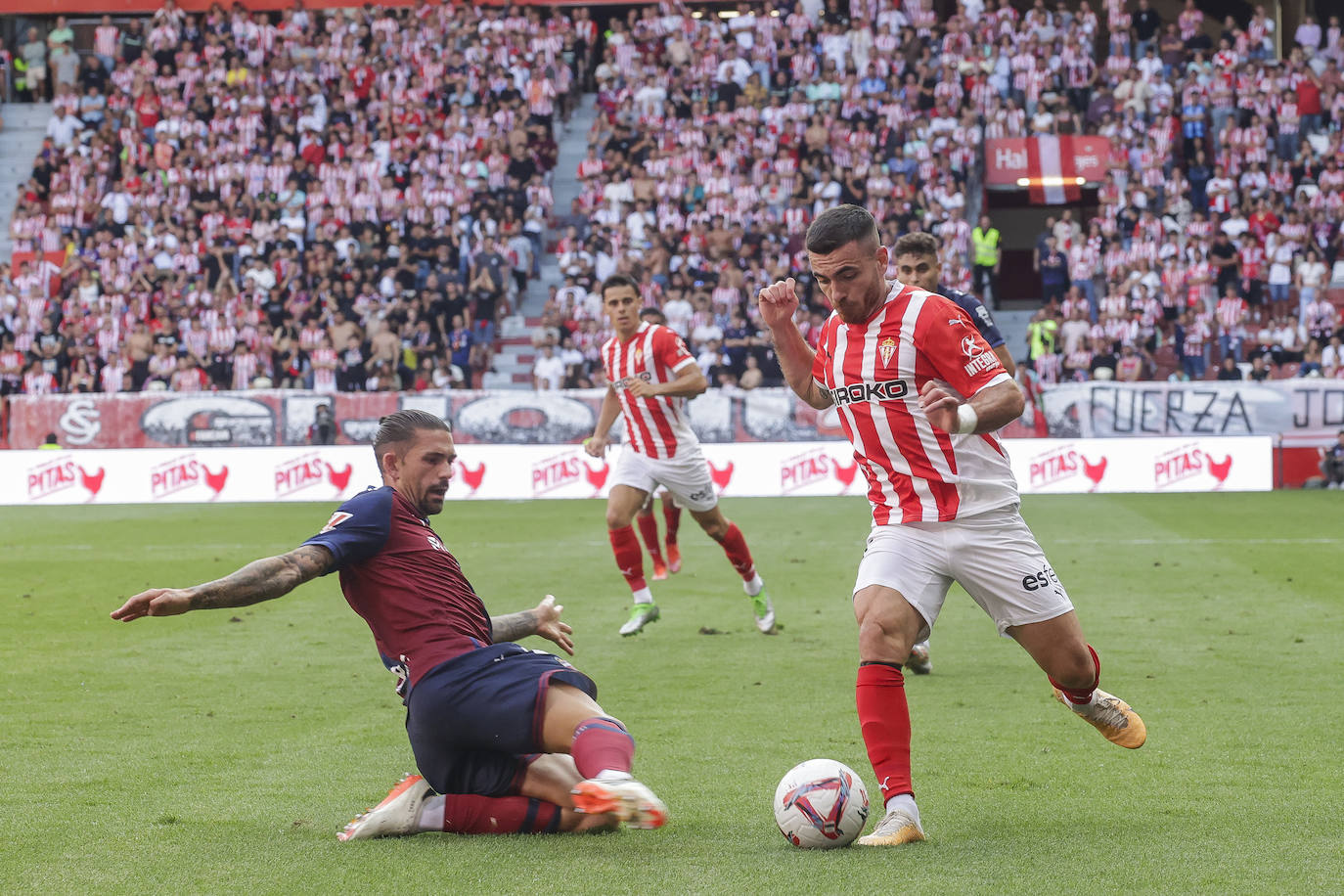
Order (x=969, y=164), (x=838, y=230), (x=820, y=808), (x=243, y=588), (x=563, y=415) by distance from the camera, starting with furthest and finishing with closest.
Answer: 1. (x=969, y=164)
2. (x=563, y=415)
3. (x=838, y=230)
4. (x=820, y=808)
5. (x=243, y=588)

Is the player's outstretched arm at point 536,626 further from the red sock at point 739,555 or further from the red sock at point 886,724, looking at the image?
the red sock at point 739,555

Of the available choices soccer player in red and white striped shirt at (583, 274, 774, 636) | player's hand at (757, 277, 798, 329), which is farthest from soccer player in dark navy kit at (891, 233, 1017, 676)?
player's hand at (757, 277, 798, 329)

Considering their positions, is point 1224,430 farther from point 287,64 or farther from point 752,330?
point 287,64

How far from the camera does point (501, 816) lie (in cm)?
479

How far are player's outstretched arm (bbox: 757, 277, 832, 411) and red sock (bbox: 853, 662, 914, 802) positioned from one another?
1.15 m

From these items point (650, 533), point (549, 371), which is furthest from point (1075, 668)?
point (549, 371)

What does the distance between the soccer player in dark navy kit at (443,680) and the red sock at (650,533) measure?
6574 mm

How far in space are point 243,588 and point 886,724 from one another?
2.11m

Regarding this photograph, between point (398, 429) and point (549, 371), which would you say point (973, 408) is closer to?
point (398, 429)

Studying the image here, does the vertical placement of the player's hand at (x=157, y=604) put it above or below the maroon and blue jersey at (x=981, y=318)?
below

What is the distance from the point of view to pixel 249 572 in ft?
14.2

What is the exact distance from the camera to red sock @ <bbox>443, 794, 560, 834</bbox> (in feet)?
15.7

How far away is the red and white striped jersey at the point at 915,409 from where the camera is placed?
16.5 feet

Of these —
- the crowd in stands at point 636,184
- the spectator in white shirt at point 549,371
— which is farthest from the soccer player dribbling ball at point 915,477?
the spectator in white shirt at point 549,371
